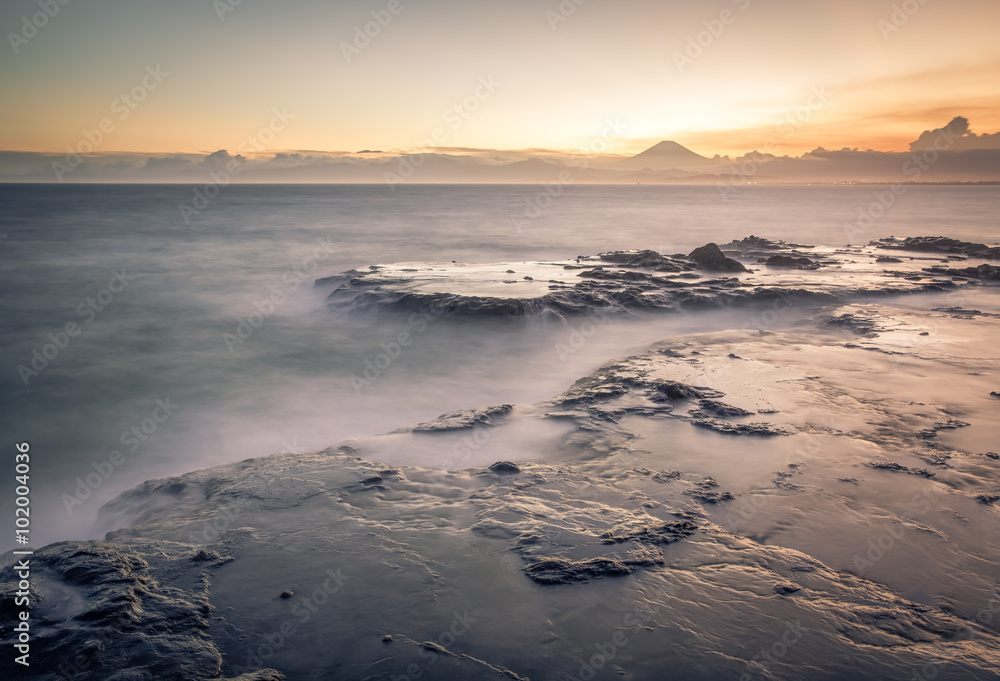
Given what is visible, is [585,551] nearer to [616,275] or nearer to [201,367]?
[201,367]

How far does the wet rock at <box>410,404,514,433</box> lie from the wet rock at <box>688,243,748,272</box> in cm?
1524

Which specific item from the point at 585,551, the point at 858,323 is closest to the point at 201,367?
the point at 585,551

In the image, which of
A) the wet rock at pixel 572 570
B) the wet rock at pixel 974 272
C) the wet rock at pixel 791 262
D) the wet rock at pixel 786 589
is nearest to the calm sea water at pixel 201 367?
the wet rock at pixel 572 570

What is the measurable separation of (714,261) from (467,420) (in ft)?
53.3

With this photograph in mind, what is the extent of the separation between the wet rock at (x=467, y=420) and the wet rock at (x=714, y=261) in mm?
15237

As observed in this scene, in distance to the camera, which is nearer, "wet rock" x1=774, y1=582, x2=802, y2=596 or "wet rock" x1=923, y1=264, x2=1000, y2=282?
"wet rock" x1=774, y1=582, x2=802, y2=596

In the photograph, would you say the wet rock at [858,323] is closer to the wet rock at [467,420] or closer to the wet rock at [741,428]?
→ the wet rock at [741,428]

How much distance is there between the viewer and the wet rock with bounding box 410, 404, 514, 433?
7.05 meters

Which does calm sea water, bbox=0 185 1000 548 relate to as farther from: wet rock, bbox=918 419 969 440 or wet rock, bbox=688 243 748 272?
wet rock, bbox=688 243 748 272

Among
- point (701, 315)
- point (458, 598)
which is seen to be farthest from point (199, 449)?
point (701, 315)

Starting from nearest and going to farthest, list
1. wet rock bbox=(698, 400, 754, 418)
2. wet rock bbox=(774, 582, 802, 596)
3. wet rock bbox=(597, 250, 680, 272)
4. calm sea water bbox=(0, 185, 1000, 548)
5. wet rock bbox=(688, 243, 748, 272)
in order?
wet rock bbox=(774, 582, 802, 596), wet rock bbox=(698, 400, 754, 418), calm sea water bbox=(0, 185, 1000, 548), wet rock bbox=(688, 243, 748, 272), wet rock bbox=(597, 250, 680, 272)

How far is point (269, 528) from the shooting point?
443cm

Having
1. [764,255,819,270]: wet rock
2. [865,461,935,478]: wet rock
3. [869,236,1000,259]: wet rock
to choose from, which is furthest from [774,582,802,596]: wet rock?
[869,236,1000,259]: wet rock

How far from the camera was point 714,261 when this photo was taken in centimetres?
2022
